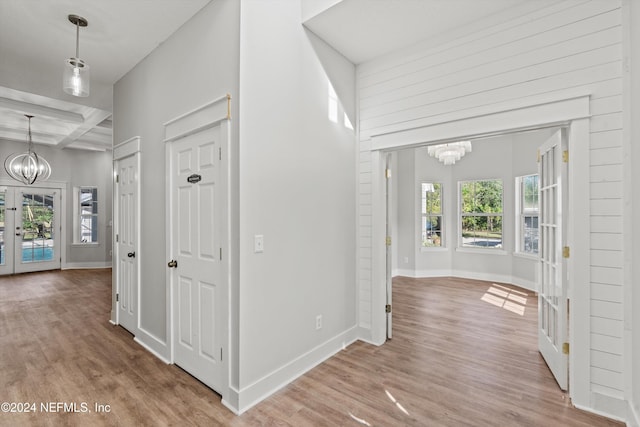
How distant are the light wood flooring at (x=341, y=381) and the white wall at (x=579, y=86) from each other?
1.79ft

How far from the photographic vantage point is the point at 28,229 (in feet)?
24.5

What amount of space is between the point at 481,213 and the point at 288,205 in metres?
5.48

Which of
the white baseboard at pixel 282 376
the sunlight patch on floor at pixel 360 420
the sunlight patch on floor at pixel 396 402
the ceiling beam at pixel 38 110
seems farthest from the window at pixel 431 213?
the ceiling beam at pixel 38 110

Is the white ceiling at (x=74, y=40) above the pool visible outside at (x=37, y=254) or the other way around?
above

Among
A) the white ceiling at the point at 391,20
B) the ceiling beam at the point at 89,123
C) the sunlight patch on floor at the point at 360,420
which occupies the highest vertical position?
the white ceiling at the point at 391,20

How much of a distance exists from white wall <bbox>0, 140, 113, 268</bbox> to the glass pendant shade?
705 centimetres

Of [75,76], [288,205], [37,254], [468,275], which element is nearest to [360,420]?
[288,205]

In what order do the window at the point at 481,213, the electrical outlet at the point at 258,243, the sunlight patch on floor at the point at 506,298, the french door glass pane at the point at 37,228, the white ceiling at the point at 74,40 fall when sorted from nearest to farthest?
the electrical outlet at the point at 258,243
the white ceiling at the point at 74,40
the sunlight patch on floor at the point at 506,298
the window at the point at 481,213
the french door glass pane at the point at 37,228

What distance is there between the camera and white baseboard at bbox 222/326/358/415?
7.27 feet

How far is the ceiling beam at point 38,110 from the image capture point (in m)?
4.65

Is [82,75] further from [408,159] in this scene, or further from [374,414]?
[408,159]

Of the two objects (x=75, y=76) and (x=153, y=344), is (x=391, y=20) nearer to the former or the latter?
(x=75, y=76)

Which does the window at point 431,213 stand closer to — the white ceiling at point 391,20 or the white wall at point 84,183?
the white ceiling at point 391,20

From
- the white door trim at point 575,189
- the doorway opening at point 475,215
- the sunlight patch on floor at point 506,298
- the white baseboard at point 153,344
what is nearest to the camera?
the white door trim at point 575,189
